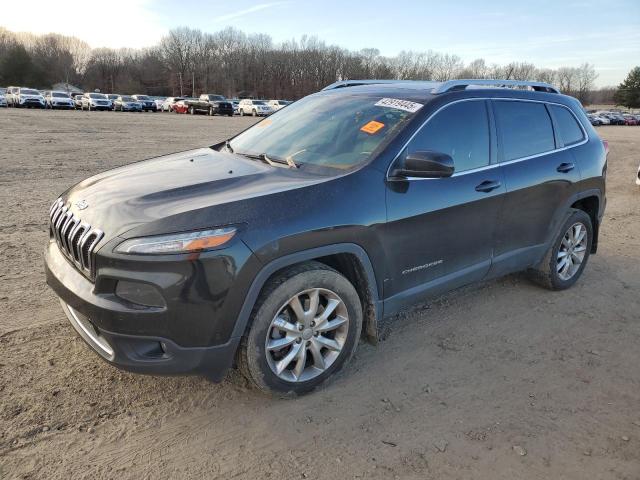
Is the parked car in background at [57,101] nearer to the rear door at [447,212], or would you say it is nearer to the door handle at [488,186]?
the rear door at [447,212]

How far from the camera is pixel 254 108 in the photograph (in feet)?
162

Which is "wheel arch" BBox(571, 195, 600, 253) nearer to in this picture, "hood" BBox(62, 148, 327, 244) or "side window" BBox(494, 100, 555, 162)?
"side window" BBox(494, 100, 555, 162)

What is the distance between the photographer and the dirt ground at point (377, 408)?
2.56 m

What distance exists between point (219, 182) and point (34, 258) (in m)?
3.01

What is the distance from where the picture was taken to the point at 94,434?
2.70m

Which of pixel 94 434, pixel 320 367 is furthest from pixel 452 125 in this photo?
pixel 94 434

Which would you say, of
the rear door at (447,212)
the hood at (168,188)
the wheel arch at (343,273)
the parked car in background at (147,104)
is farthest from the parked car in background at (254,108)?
the wheel arch at (343,273)

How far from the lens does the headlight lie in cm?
250

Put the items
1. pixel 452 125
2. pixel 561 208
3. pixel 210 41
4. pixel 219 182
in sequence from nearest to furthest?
pixel 219 182 < pixel 452 125 < pixel 561 208 < pixel 210 41

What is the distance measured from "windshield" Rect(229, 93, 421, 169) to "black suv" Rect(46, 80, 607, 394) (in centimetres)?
2

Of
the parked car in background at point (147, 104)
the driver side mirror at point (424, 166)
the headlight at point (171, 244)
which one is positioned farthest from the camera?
the parked car in background at point (147, 104)

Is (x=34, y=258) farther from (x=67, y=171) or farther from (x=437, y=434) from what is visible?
(x=67, y=171)

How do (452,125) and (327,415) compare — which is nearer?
(327,415)

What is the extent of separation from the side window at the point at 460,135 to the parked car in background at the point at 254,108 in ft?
149
